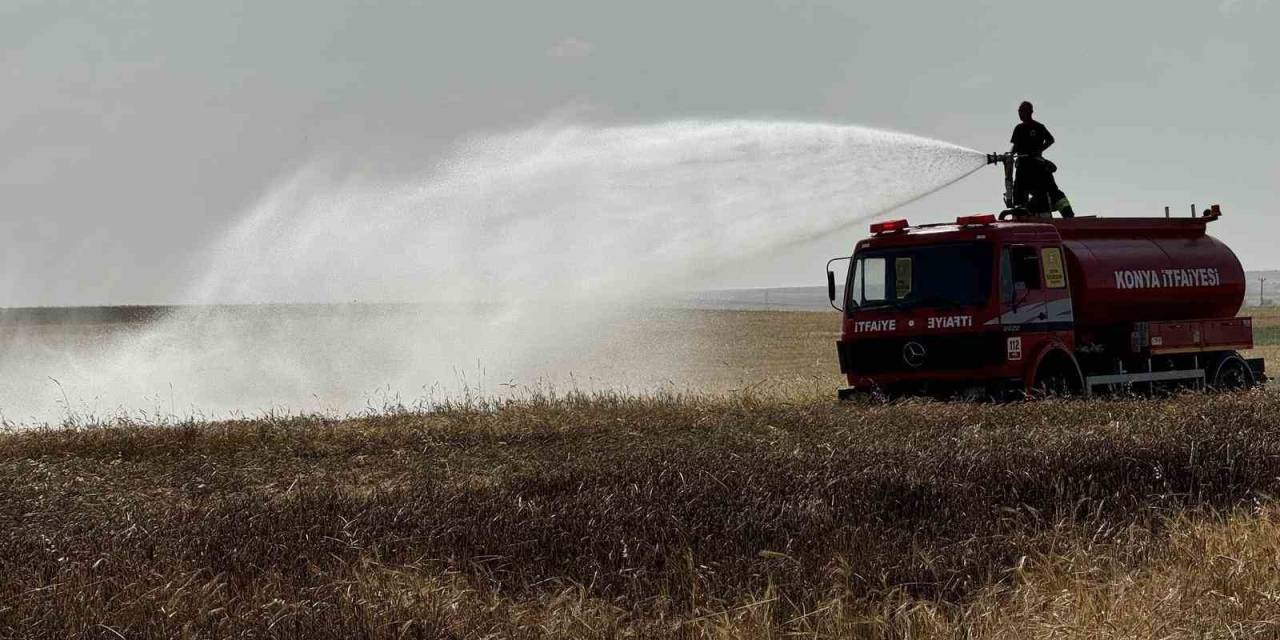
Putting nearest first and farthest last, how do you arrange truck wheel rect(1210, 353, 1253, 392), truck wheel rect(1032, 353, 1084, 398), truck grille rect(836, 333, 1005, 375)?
truck grille rect(836, 333, 1005, 375)
truck wheel rect(1032, 353, 1084, 398)
truck wheel rect(1210, 353, 1253, 392)

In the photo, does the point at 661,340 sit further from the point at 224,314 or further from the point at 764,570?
the point at 764,570

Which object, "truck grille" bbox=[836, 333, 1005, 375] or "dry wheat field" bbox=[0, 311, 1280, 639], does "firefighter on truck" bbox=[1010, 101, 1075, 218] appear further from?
"dry wheat field" bbox=[0, 311, 1280, 639]

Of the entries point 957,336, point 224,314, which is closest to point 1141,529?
point 957,336

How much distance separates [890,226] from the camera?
1916cm

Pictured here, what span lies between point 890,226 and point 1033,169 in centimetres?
271

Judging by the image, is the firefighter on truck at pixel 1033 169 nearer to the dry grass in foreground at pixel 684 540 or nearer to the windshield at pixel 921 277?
the windshield at pixel 921 277

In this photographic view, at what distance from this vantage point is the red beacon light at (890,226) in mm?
19094

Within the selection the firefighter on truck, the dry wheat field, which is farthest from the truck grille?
the dry wheat field

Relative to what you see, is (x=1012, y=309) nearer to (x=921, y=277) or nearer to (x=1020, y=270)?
(x=1020, y=270)

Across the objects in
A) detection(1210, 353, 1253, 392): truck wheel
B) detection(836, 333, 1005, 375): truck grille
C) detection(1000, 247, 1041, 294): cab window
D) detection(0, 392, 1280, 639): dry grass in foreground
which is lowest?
detection(0, 392, 1280, 639): dry grass in foreground

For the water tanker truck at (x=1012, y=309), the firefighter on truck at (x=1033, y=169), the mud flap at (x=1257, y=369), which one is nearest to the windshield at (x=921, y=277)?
the water tanker truck at (x=1012, y=309)

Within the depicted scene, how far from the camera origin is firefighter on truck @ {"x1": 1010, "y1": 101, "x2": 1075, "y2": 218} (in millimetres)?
20469

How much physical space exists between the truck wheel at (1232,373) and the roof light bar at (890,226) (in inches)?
233

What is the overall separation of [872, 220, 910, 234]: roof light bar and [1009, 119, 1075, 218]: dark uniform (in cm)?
234
